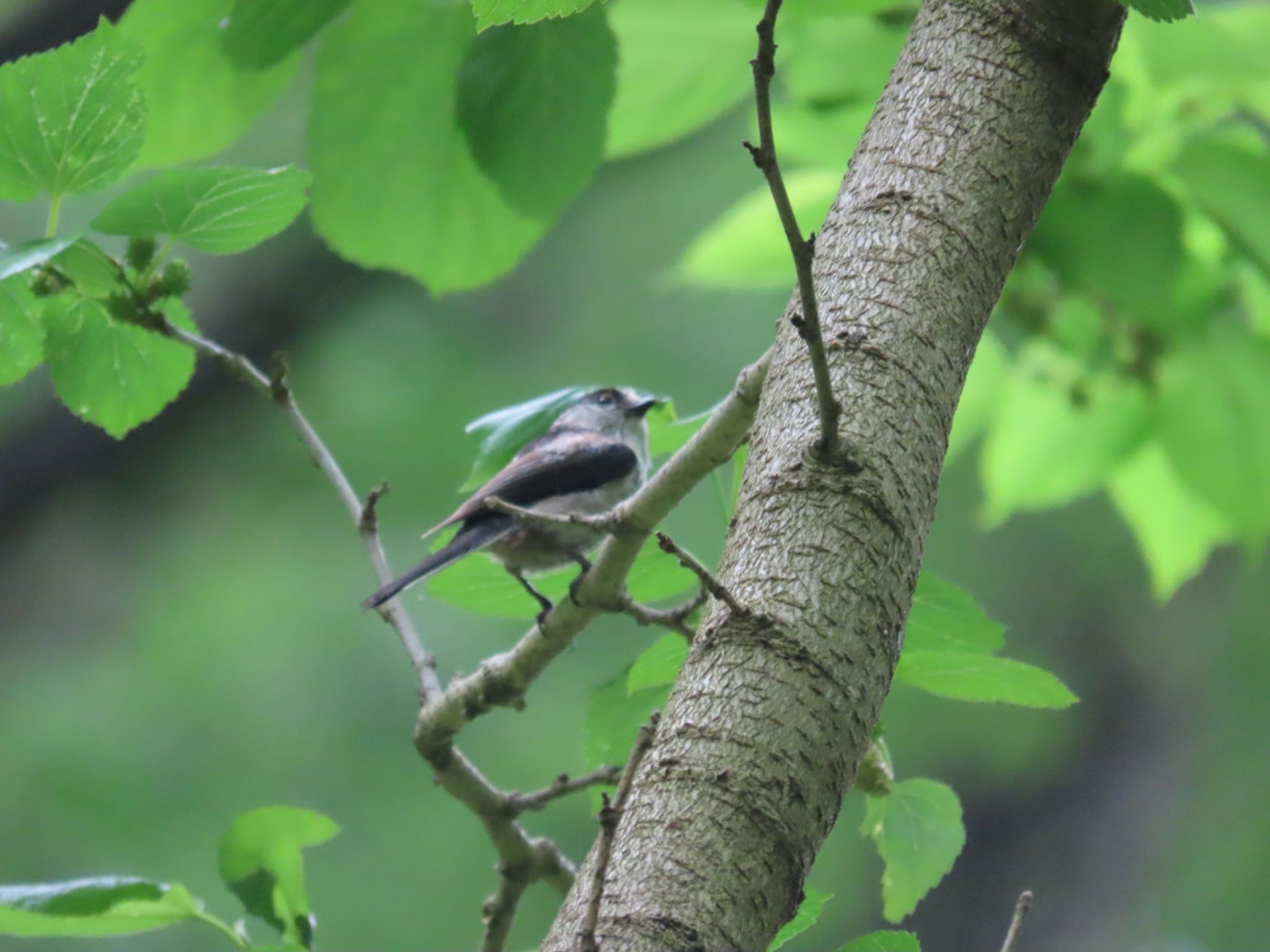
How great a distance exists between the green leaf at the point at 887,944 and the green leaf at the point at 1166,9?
52 centimetres

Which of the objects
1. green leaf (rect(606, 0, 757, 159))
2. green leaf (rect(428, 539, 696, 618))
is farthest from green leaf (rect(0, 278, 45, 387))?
green leaf (rect(606, 0, 757, 159))

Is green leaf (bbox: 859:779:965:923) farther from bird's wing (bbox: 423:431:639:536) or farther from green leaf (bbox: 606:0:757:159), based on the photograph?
bird's wing (bbox: 423:431:639:536)

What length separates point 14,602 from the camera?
17.5ft

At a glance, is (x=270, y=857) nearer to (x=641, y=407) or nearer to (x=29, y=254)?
(x=29, y=254)

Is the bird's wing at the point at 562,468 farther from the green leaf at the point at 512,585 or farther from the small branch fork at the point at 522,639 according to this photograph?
the green leaf at the point at 512,585

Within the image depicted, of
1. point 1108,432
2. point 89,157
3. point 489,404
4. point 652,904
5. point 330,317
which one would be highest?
point 330,317

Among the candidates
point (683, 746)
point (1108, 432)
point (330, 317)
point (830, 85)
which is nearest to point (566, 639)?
point (683, 746)

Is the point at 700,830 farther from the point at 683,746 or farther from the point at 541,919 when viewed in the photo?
the point at 541,919

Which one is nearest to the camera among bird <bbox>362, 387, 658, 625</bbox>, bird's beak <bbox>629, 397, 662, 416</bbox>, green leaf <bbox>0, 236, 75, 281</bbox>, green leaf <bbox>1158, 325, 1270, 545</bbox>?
green leaf <bbox>0, 236, 75, 281</bbox>

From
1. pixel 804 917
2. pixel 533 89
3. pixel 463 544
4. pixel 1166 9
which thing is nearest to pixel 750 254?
pixel 533 89

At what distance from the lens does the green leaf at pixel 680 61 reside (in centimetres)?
132

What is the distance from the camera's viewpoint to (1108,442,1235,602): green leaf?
1.61 metres

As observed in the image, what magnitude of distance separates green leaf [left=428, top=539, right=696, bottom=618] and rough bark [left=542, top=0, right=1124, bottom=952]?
283 mm

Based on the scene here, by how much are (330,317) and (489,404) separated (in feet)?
3.35
